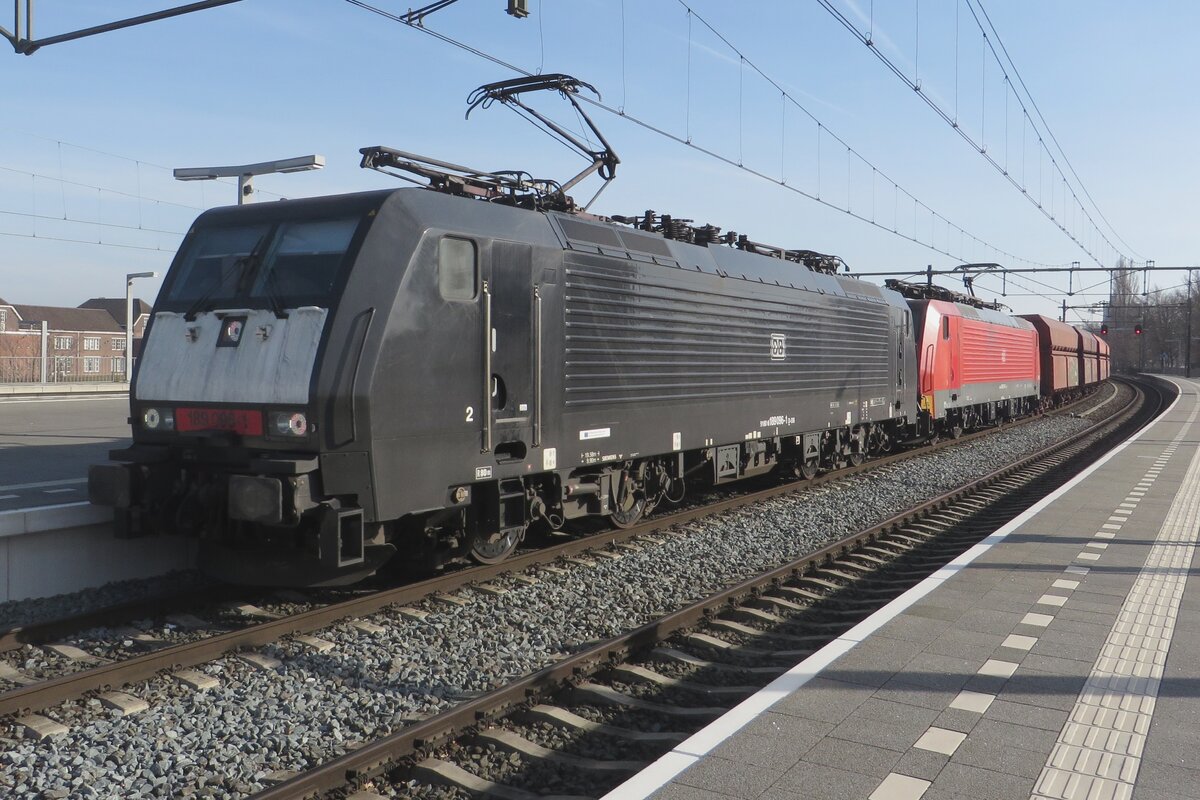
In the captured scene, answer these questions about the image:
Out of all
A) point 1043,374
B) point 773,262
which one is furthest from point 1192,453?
point 1043,374

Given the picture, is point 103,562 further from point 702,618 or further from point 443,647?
point 702,618

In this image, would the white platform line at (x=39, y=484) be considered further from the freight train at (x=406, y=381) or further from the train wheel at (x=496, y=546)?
the train wheel at (x=496, y=546)

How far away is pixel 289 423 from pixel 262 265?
1557 mm

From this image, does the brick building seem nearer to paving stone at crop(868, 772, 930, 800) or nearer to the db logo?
the db logo

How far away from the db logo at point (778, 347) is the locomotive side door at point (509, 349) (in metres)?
5.76

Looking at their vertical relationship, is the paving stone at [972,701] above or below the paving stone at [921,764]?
above

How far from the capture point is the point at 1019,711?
207 inches

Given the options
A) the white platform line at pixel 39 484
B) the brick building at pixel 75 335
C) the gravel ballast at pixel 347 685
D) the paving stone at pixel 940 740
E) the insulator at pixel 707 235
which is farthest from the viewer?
the brick building at pixel 75 335

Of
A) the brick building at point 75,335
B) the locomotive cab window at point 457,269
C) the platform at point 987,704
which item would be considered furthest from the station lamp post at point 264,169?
the brick building at point 75,335

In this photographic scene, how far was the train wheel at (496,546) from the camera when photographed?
29.9ft

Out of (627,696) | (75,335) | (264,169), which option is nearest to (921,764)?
(627,696)

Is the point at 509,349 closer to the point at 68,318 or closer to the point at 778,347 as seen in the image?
the point at 778,347

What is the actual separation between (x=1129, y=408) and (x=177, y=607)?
139ft

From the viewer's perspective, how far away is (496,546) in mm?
9328
